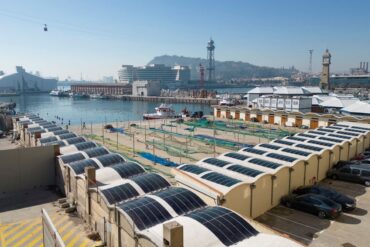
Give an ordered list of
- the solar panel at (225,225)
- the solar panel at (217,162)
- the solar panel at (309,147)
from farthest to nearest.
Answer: the solar panel at (309,147) < the solar panel at (217,162) < the solar panel at (225,225)

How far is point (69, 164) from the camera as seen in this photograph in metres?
19.2

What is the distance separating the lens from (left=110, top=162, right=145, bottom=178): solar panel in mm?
17328

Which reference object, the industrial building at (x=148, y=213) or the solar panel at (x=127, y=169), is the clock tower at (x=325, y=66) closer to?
the solar panel at (x=127, y=169)

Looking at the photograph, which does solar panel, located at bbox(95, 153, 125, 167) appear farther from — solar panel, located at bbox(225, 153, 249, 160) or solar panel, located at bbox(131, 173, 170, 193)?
solar panel, located at bbox(225, 153, 249, 160)

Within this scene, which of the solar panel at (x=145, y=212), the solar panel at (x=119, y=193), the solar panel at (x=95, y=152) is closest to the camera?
the solar panel at (x=145, y=212)

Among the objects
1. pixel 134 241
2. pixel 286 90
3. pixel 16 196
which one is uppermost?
pixel 286 90

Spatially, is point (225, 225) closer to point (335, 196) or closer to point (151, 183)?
point (151, 183)

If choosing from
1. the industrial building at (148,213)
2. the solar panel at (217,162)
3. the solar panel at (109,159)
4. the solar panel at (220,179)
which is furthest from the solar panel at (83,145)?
the solar panel at (220,179)

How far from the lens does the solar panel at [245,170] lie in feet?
56.1

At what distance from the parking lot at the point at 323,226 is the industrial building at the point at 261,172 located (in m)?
0.92

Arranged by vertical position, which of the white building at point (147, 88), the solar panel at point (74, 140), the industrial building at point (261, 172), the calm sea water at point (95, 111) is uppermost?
the white building at point (147, 88)

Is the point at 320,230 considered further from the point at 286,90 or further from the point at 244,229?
the point at 286,90

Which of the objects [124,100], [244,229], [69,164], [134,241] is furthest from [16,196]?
[124,100]

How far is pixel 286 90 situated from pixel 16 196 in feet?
206
